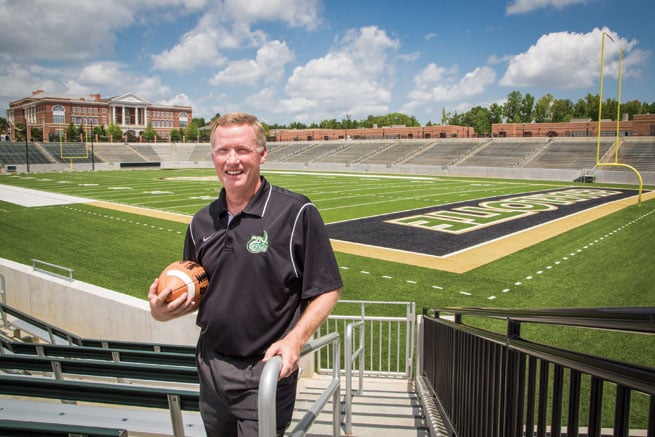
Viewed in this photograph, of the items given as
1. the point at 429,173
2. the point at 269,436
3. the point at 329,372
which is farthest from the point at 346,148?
the point at 269,436

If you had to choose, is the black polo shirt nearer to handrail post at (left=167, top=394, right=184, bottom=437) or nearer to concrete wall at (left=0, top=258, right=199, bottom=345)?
handrail post at (left=167, top=394, right=184, bottom=437)

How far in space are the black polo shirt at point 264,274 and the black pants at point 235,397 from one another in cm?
7

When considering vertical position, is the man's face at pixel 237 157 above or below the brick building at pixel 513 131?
below

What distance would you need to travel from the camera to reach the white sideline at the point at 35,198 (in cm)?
2395

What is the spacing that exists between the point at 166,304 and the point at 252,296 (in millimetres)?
431

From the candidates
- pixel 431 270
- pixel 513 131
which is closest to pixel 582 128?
pixel 513 131

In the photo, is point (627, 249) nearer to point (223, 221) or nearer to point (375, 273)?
point (375, 273)

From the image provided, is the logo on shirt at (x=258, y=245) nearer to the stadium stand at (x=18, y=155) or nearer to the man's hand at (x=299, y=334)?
the man's hand at (x=299, y=334)

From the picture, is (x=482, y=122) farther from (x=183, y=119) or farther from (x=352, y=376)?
(x=352, y=376)

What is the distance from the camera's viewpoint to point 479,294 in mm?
9742

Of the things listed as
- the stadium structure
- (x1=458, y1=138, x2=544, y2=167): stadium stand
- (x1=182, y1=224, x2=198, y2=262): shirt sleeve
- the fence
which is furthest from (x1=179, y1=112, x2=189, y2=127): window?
(x1=182, y1=224, x2=198, y2=262): shirt sleeve

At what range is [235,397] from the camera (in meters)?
2.25

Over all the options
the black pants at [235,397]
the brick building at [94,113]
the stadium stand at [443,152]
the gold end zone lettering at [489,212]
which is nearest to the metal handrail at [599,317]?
the black pants at [235,397]

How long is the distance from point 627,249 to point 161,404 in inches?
595
